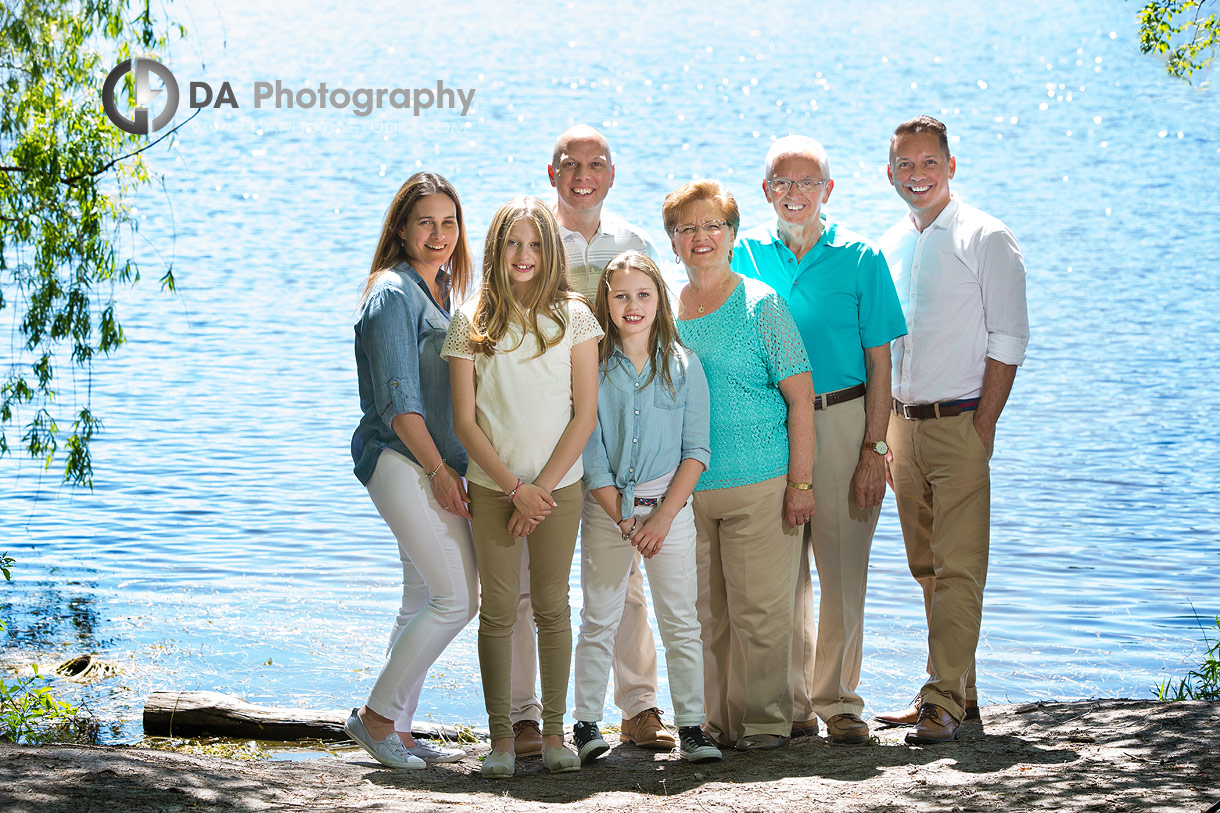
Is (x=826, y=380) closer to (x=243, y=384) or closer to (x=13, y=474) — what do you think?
(x=13, y=474)

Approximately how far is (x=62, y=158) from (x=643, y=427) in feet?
17.2

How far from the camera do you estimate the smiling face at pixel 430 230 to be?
445 cm

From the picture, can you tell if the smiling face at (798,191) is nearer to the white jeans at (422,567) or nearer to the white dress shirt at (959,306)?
the white dress shirt at (959,306)

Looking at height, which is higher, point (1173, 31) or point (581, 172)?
point (1173, 31)

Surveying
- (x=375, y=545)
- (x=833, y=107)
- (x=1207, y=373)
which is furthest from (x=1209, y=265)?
(x=375, y=545)

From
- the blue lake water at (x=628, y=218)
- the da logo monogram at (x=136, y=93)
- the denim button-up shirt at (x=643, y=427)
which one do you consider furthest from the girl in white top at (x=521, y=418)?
the da logo monogram at (x=136, y=93)

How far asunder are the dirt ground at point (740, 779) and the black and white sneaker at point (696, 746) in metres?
0.04

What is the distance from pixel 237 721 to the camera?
5.46 meters

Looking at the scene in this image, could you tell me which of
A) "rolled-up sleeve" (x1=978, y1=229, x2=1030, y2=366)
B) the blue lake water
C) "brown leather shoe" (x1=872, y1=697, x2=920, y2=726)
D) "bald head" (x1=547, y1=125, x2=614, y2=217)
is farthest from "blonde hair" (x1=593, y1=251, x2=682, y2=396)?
the blue lake water

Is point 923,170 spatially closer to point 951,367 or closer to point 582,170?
point 951,367

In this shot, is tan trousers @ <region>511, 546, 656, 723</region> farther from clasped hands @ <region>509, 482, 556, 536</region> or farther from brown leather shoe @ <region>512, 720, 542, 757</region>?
clasped hands @ <region>509, 482, 556, 536</region>

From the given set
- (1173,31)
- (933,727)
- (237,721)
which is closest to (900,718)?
(933,727)

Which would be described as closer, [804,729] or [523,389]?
[523,389]

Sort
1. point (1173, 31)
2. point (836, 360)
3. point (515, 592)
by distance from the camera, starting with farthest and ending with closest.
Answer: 1. point (1173, 31)
2. point (836, 360)
3. point (515, 592)
